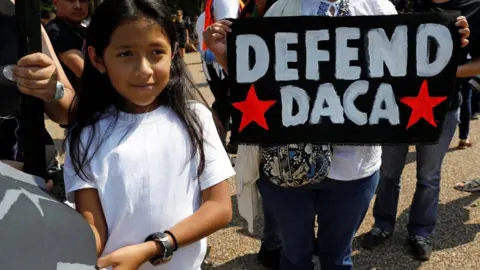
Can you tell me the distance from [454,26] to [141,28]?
1313mm

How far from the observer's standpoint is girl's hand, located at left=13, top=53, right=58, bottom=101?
1323mm

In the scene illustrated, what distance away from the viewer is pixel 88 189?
1474mm

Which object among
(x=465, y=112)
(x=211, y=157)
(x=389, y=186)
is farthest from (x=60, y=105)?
(x=465, y=112)

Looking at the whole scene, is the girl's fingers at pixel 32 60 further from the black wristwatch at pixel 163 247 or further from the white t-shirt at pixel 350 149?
the white t-shirt at pixel 350 149

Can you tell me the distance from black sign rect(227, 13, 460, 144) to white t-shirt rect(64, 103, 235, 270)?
0.61m

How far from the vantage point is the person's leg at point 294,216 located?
223 centimetres

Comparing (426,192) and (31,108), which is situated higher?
(31,108)

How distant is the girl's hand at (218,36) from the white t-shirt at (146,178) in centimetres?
61

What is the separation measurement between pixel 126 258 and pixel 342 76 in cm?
118

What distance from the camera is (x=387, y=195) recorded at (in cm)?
354

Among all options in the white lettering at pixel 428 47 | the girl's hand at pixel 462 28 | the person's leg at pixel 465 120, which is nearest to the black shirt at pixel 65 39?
the white lettering at pixel 428 47

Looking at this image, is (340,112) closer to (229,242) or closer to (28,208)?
(28,208)

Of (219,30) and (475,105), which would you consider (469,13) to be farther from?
(475,105)

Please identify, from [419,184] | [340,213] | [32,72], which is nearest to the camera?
[32,72]
